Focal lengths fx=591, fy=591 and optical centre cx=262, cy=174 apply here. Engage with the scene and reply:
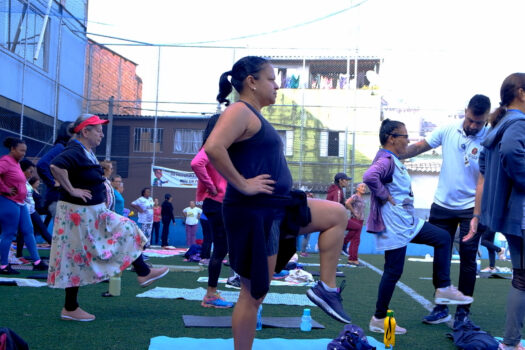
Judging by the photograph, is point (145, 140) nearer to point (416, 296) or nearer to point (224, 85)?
point (416, 296)

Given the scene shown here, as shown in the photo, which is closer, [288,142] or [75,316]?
[75,316]

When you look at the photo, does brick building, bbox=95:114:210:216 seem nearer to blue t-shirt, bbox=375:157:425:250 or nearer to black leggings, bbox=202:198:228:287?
black leggings, bbox=202:198:228:287

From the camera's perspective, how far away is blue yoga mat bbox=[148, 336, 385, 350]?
3.88 metres

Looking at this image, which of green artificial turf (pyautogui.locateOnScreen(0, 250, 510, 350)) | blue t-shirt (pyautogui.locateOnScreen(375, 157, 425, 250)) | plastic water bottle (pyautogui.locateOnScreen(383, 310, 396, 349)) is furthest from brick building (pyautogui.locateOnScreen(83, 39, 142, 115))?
plastic water bottle (pyautogui.locateOnScreen(383, 310, 396, 349))

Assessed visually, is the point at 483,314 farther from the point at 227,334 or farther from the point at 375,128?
A: the point at 375,128

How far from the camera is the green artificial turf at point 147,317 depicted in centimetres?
420

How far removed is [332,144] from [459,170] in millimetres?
19740

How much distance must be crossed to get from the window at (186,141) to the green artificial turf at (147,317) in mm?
19107

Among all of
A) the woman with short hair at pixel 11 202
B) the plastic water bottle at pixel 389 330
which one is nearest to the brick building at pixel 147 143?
the woman with short hair at pixel 11 202

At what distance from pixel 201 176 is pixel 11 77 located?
13.5 metres

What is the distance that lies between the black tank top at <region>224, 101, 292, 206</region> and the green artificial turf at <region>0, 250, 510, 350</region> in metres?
1.46

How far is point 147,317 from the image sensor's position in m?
5.05

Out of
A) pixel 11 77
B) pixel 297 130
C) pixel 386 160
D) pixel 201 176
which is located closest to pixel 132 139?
pixel 297 130

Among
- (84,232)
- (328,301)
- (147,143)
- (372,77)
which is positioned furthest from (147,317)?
(147,143)
